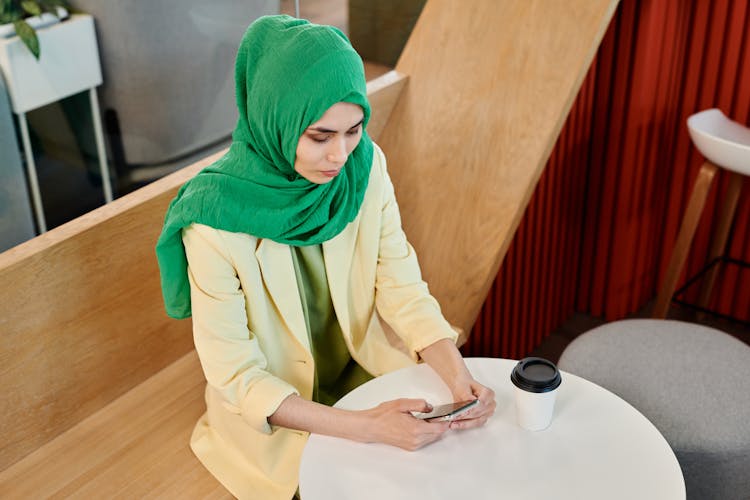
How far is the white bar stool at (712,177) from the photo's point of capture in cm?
269

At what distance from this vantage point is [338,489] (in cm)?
156

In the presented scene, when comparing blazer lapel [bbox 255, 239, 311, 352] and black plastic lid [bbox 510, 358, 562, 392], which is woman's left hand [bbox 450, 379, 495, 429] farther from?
blazer lapel [bbox 255, 239, 311, 352]

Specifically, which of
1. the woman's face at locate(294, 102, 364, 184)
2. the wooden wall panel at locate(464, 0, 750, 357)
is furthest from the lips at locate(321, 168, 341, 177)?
the wooden wall panel at locate(464, 0, 750, 357)

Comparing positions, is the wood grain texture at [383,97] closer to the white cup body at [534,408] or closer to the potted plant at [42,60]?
the potted plant at [42,60]

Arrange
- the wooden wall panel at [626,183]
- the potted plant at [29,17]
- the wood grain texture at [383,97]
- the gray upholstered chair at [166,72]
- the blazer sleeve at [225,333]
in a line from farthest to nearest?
the wooden wall panel at [626,183] → the wood grain texture at [383,97] → the gray upholstered chair at [166,72] → the potted plant at [29,17] → the blazer sleeve at [225,333]

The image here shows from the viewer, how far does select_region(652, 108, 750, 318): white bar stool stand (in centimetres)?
269

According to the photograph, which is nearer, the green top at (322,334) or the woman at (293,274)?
the woman at (293,274)

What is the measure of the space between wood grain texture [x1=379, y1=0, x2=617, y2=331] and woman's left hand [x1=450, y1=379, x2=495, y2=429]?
0.79m

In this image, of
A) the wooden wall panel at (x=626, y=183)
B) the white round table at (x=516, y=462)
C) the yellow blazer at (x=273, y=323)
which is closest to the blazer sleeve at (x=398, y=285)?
the yellow blazer at (x=273, y=323)

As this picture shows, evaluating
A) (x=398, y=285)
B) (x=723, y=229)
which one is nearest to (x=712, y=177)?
(x=723, y=229)

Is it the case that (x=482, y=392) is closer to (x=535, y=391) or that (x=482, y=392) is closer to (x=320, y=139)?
(x=535, y=391)

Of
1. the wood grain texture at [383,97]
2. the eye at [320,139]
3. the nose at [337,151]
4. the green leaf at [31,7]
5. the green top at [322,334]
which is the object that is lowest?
the green top at [322,334]

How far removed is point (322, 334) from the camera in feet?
6.82

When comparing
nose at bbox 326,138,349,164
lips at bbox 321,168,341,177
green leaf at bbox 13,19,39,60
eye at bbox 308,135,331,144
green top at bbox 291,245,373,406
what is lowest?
green top at bbox 291,245,373,406
